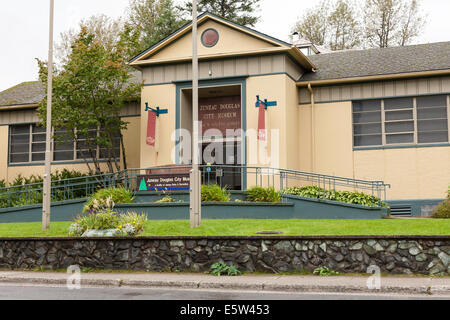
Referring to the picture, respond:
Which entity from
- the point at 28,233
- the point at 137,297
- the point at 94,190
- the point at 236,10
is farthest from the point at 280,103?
the point at 236,10

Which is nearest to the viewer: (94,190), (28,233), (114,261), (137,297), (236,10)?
(137,297)

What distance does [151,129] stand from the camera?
71.2 feet

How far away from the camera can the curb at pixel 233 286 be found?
923cm

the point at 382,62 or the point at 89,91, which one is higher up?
the point at 382,62

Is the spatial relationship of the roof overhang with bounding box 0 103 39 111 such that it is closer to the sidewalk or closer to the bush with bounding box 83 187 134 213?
the bush with bounding box 83 187 134 213

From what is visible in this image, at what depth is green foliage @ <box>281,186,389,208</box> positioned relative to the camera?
18.0 meters

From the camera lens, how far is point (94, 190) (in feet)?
71.8

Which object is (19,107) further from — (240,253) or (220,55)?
(240,253)

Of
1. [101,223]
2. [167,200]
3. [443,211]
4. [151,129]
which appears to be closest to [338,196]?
[443,211]

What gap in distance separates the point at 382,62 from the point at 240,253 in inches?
564

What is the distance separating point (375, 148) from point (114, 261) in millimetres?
12552

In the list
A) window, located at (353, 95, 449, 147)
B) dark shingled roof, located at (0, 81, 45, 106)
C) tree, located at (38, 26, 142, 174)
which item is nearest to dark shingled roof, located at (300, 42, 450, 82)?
window, located at (353, 95, 449, 147)

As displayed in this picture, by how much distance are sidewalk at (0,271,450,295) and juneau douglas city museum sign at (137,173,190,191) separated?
271 inches

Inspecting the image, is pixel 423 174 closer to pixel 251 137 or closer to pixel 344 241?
pixel 251 137
